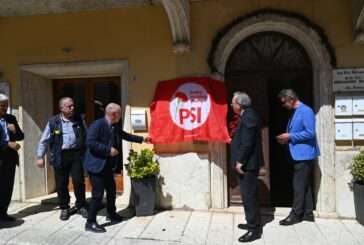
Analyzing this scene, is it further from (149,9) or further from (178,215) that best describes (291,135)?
(149,9)

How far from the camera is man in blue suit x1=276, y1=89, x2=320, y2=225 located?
4828 millimetres

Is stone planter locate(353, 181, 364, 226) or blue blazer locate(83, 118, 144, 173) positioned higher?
blue blazer locate(83, 118, 144, 173)

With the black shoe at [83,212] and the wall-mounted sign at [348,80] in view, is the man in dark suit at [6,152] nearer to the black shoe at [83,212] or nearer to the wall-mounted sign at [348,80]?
the black shoe at [83,212]

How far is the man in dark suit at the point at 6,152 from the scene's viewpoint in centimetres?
503

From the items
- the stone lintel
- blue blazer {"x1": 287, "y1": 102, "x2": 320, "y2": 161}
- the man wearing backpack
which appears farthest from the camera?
the man wearing backpack

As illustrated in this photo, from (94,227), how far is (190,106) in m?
2.21

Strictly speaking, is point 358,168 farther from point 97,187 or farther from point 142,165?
point 97,187

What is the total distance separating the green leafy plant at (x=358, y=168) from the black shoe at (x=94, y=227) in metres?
3.46

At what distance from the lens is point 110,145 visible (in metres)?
4.78

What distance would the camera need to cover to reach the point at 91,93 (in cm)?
653

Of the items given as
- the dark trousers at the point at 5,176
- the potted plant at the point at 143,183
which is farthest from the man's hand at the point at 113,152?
the dark trousers at the point at 5,176

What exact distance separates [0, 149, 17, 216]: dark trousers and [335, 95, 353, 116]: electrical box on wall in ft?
15.4

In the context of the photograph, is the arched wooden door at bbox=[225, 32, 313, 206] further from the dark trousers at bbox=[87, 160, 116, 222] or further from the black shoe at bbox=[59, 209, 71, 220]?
the black shoe at bbox=[59, 209, 71, 220]

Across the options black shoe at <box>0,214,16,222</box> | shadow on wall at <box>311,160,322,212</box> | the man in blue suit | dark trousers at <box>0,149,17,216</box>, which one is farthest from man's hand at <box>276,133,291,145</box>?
black shoe at <box>0,214,16,222</box>
